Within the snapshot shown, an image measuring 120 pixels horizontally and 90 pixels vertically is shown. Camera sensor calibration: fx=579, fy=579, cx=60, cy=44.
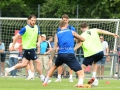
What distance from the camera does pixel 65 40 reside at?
631 inches

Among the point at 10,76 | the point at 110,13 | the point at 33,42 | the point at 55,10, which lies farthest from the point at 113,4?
the point at 33,42

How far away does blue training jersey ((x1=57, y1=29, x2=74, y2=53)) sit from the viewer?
52.4 feet

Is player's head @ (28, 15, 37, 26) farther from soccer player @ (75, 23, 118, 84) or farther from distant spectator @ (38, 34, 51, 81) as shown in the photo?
distant spectator @ (38, 34, 51, 81)

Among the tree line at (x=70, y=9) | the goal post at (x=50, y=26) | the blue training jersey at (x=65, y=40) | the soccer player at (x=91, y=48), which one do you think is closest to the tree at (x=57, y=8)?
the tree line at (x=70, y=9)

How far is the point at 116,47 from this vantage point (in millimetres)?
25438

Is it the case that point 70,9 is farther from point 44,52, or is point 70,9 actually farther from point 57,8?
point 44,52

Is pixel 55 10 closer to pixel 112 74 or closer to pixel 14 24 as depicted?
pixel 14 24

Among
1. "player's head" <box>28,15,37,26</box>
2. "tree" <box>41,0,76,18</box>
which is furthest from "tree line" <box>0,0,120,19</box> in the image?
"player's head" <box>28,15,37,26</box>

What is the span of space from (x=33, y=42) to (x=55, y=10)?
20667mm

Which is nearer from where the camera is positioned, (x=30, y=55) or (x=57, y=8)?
(x=30, y=55)

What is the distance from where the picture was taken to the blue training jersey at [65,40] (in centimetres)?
1598

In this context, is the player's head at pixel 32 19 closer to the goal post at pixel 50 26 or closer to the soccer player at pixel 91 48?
the soccer player at pixel 91 48

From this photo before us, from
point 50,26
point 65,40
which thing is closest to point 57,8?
point 50,26

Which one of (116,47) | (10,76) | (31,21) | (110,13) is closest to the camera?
(31,21)
